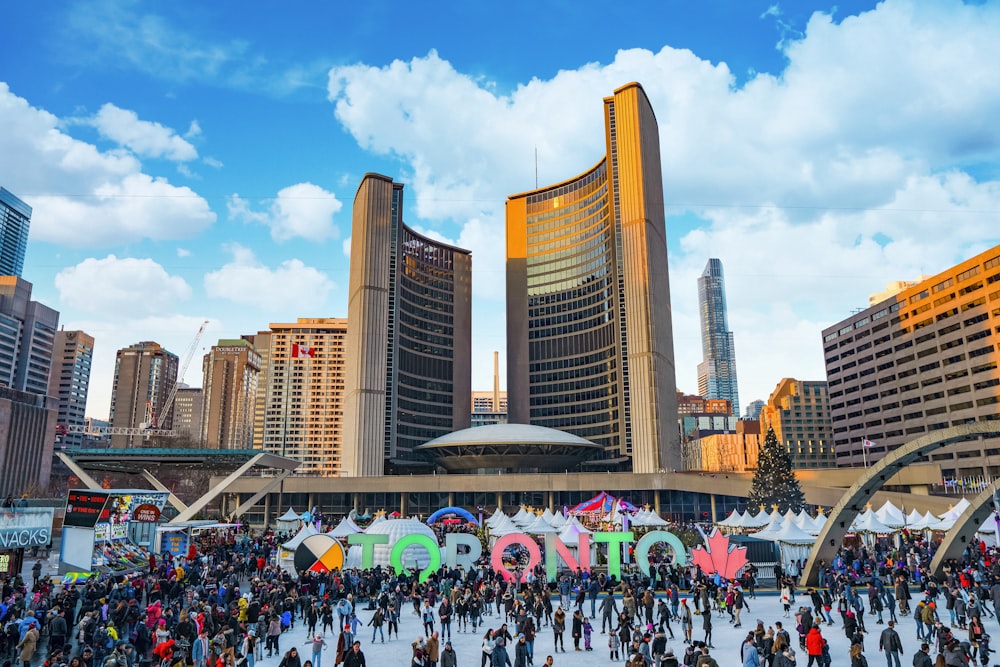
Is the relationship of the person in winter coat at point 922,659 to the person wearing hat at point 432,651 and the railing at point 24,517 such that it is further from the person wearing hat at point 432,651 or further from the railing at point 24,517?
the railing at point 24,517

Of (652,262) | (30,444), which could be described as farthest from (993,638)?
(30,444)

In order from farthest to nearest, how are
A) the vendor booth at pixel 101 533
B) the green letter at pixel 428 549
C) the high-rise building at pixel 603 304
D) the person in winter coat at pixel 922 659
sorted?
the high-rise building at pixel 603 304 → the green letter at pixel 428 549 → the vendor booth at pixel 101 533 → the person in winter coat at pixel 922 659

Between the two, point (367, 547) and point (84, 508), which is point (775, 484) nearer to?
point (367, 547)

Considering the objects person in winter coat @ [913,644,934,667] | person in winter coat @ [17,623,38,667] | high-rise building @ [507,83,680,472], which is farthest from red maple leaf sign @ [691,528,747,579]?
high-rise building @ [507,83,680,472]

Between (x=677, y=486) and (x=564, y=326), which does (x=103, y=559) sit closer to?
(x=677, y=486)

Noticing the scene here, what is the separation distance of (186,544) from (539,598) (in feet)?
87.1

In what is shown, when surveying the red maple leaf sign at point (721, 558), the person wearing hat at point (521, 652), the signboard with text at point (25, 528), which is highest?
the signboard with text at point (25, 528)

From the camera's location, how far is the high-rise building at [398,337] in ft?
378

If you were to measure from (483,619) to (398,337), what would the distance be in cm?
10126

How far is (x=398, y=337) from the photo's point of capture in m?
127

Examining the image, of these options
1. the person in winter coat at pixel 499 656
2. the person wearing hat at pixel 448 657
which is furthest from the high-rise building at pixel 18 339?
the person in winter coat at pixel 499 656

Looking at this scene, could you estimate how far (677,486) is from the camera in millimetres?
88875

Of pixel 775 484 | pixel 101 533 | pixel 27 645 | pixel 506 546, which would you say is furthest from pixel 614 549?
pixel 775 484

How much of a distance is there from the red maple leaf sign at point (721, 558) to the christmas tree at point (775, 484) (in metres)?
49.1
